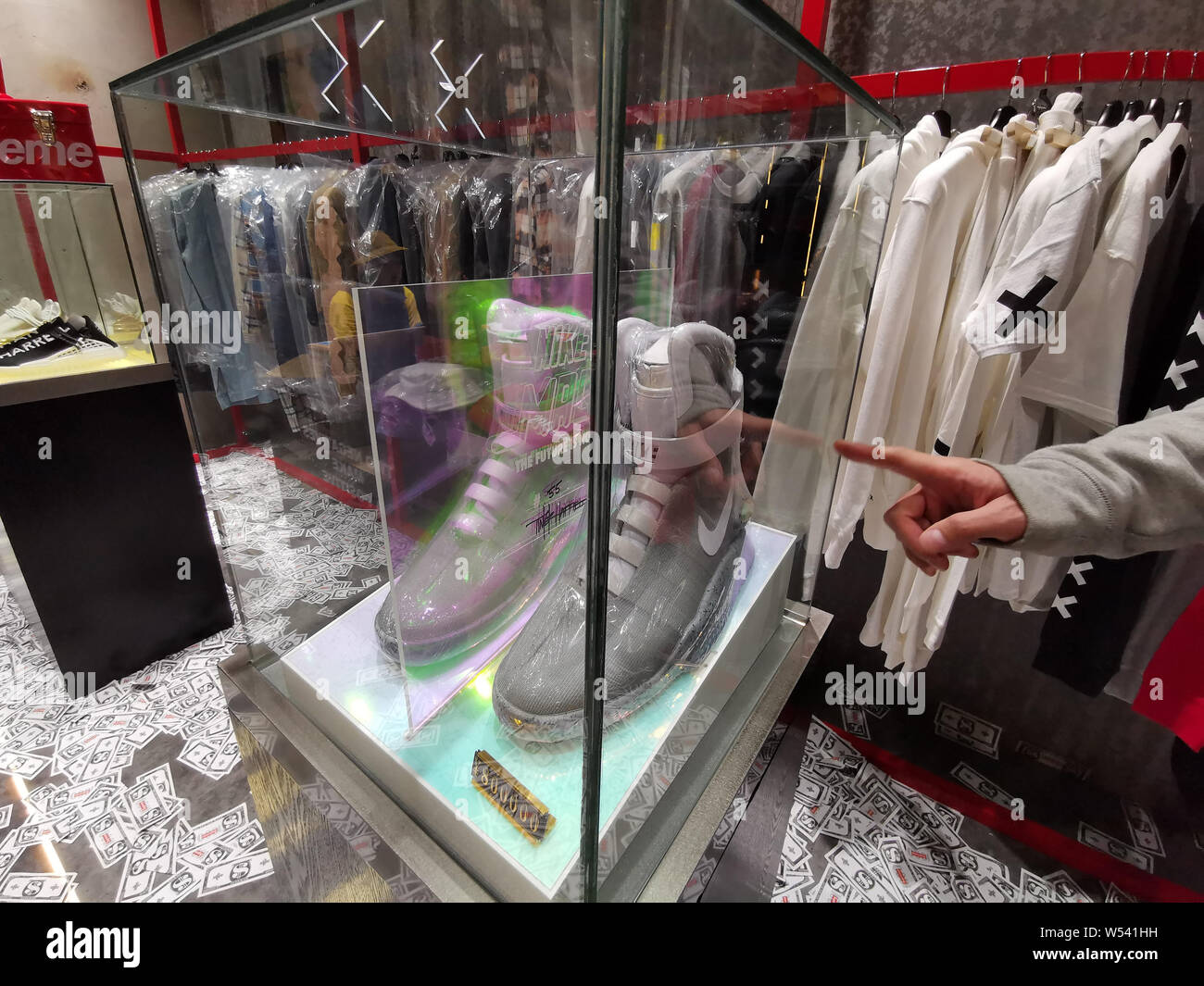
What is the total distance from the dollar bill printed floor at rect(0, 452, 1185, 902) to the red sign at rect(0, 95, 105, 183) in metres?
1.01

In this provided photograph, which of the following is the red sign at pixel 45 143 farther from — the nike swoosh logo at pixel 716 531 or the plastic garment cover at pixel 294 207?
the nike swoosh logo at pixel 716 531

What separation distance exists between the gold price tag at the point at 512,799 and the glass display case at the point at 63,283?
4.95 feet

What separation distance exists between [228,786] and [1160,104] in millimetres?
2329

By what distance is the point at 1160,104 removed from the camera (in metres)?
1.04

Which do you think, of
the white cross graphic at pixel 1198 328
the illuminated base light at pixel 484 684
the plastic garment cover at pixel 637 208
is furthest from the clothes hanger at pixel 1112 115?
the illuminated base light at pixel 484 684

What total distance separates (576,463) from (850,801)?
138 centimetres

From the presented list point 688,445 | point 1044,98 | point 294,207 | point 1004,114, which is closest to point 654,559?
point 688,445

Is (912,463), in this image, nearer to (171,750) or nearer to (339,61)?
(339,61)

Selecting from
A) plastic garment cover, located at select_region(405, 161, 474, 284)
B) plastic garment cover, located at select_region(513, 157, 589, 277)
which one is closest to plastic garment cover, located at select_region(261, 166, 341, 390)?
plastic garment cover, located at select_region(405, 161, 474, 284)

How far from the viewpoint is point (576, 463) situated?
0.59 m

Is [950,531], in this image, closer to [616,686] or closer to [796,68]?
[616,686]

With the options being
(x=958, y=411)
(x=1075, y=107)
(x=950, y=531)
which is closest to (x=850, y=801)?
(x=958, y=411)

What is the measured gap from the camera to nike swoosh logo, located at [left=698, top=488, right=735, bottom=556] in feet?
2.52

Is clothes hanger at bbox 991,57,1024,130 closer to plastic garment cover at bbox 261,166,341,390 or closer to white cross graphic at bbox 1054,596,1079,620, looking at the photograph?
white cross graphic at bbox 1054,596,1079,620
